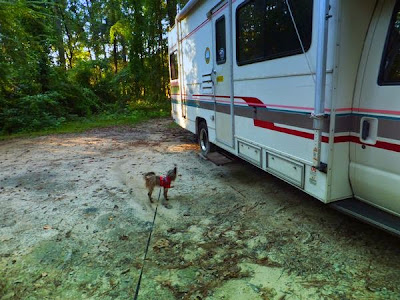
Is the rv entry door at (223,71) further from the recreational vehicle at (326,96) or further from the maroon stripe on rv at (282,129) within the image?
the maroon stripe on rv at (282,129)

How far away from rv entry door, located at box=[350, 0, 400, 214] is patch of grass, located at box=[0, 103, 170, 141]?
10.5 m

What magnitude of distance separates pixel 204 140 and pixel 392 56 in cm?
459

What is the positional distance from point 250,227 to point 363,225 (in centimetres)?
126

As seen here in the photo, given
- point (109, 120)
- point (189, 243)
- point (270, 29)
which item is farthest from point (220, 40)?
point (109, 120)

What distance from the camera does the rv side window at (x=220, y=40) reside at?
16.3 ft

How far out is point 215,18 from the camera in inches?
203

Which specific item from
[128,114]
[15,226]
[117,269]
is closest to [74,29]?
[128,114]

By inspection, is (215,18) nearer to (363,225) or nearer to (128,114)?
(363,225)

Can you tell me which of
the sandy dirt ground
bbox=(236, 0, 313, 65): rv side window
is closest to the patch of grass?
the sandy dirt ground

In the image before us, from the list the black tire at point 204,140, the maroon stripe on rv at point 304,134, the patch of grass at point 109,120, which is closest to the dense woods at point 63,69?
the patch of grass at point 109,120

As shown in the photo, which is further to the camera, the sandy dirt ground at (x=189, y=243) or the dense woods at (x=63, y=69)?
the dense woods at (x=63, y=69)

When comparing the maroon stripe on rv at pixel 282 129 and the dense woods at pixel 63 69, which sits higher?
the dense woods at pixel 63 69

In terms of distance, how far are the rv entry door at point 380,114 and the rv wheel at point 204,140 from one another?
385 centimetres

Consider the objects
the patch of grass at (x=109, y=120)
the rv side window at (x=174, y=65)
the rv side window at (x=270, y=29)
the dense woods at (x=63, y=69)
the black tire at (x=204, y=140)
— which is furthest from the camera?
the patch of grass at (x=109, y=120)
